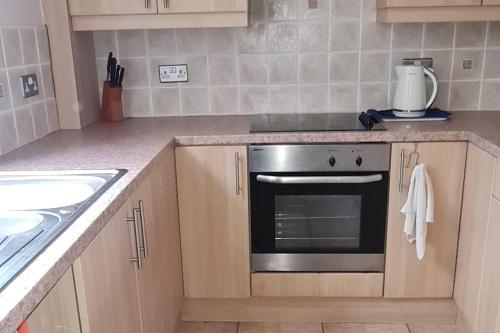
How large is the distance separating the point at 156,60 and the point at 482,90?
1617 millimetres

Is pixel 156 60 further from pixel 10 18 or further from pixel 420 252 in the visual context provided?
pixel 420 252

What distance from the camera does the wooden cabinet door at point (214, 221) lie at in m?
1.93

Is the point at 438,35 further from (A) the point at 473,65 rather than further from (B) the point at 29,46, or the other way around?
(B) the point at 29,46

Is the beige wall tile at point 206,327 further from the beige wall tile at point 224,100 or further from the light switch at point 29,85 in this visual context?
the light switch at point 29,85

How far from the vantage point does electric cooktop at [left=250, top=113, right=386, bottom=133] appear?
6.40 feet

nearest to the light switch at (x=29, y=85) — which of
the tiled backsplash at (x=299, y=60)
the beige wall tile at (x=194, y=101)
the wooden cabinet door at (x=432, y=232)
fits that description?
the tiled backsplash at (x=299, y=60)

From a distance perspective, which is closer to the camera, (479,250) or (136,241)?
(136,241)

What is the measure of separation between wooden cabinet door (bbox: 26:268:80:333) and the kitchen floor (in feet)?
3.84

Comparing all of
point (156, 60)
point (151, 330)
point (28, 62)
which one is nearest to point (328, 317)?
point (151, 330)

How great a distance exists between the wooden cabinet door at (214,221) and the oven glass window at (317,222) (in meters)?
0.16

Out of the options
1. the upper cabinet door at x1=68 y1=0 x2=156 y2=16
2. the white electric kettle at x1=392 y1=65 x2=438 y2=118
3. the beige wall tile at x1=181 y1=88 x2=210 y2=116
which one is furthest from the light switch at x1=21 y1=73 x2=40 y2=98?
the white electric kettle at x1=392 y1=65 x2=438 y2=118

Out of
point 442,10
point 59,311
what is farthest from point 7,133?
point 442,10

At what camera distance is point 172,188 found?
6.23 feet

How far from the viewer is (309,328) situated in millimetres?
2090
